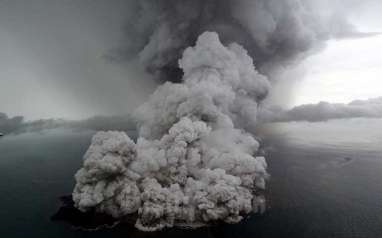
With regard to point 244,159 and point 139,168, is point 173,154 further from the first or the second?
point 244,159

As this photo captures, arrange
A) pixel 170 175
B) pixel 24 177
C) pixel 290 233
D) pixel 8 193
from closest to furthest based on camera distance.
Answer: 1. pixel 290 233
2. pixel 170 175
3. pixel 8 193
4. pixel 24 177

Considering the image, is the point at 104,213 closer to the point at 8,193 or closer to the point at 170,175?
the point at 170,175

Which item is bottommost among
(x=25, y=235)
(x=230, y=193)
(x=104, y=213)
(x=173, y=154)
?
(x=25, y=235)

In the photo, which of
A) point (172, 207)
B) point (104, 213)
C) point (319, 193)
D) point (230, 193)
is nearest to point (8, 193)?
point (104, 213)

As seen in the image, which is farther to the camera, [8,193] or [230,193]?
[8,193]

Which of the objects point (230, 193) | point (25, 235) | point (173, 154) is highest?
point (173, 154)

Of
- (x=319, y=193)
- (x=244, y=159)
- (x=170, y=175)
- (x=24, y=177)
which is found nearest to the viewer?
(x=170, y=175)

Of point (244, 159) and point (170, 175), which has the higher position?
point (244, 159)

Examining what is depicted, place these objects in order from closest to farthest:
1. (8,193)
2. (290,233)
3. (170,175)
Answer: (290,233), (170,175), (8,193)

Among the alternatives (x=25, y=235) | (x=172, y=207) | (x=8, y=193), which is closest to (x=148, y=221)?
(x=172, y=207)
